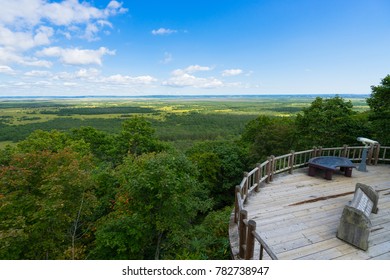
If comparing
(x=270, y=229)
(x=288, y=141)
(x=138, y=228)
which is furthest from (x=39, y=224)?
(x=288, y=141)

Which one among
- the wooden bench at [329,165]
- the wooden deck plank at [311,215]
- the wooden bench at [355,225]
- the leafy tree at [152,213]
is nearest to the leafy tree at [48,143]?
the leafy tree at [152,213]

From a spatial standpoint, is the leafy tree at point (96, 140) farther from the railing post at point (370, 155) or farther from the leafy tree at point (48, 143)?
the railing post at point (370, 155)

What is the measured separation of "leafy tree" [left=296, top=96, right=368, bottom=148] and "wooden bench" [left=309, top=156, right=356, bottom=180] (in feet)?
22.8

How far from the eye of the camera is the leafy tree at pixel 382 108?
9477 millimetres

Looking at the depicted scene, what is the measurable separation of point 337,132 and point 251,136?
442 inches

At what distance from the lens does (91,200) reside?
9.26m

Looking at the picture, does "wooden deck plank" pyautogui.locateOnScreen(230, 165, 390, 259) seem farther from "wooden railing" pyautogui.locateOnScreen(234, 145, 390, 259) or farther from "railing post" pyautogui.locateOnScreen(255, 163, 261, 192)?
"wooden railing" pyautogui.locateOnScreen(234, 145, 390, 259)

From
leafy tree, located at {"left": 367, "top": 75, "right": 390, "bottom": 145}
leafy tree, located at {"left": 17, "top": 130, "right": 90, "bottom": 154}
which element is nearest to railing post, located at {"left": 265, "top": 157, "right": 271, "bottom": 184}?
leafy tree, located at {"left": 367, "top": 75, "right": 390, "bottom": 145}

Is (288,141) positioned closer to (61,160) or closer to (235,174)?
(235,174)

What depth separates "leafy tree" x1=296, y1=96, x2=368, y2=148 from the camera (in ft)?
41.0

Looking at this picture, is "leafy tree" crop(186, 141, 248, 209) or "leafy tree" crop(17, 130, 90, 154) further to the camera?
"leafy tree" crop(17, 130, 90, 154)

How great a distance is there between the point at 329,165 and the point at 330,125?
8131 millimetres

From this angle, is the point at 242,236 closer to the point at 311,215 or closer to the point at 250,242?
the point at 250,242

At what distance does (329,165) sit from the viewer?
6.39 metres
